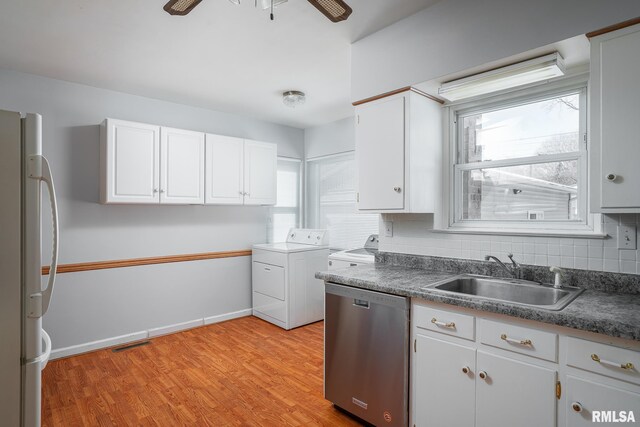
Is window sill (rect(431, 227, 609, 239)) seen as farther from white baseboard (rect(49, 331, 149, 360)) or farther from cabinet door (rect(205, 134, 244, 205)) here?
white baseboard (rect(49, 331, 149, 360))

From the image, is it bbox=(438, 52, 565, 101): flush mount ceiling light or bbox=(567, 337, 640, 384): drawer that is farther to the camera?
bbox=(438, 52, 565, 101): flush mount ceiling light

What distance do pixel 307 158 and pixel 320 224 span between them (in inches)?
38.2

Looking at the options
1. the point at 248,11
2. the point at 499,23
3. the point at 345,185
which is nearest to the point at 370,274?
the point at 499,23

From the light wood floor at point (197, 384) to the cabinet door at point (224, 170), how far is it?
148 cm

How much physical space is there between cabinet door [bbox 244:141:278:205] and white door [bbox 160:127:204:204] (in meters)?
0.55

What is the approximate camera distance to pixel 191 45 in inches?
99.0

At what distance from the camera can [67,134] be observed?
10.4 feet

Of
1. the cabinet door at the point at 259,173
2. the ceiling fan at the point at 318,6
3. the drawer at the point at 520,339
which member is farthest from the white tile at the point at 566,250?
the cabinet door at the point at 259,173

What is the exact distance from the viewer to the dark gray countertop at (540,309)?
129 centimetres

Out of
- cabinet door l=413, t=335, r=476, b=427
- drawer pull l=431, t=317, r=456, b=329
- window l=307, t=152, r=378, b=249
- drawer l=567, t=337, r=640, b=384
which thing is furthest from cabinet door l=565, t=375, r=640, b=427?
window l=307, t=152, r=378, b=249

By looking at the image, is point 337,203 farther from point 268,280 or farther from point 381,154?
point 381,154

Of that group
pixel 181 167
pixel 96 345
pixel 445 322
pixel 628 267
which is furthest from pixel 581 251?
pixel 96 345

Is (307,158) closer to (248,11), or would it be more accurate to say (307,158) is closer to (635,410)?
(248,11)

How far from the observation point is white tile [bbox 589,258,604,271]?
71.4 inches
